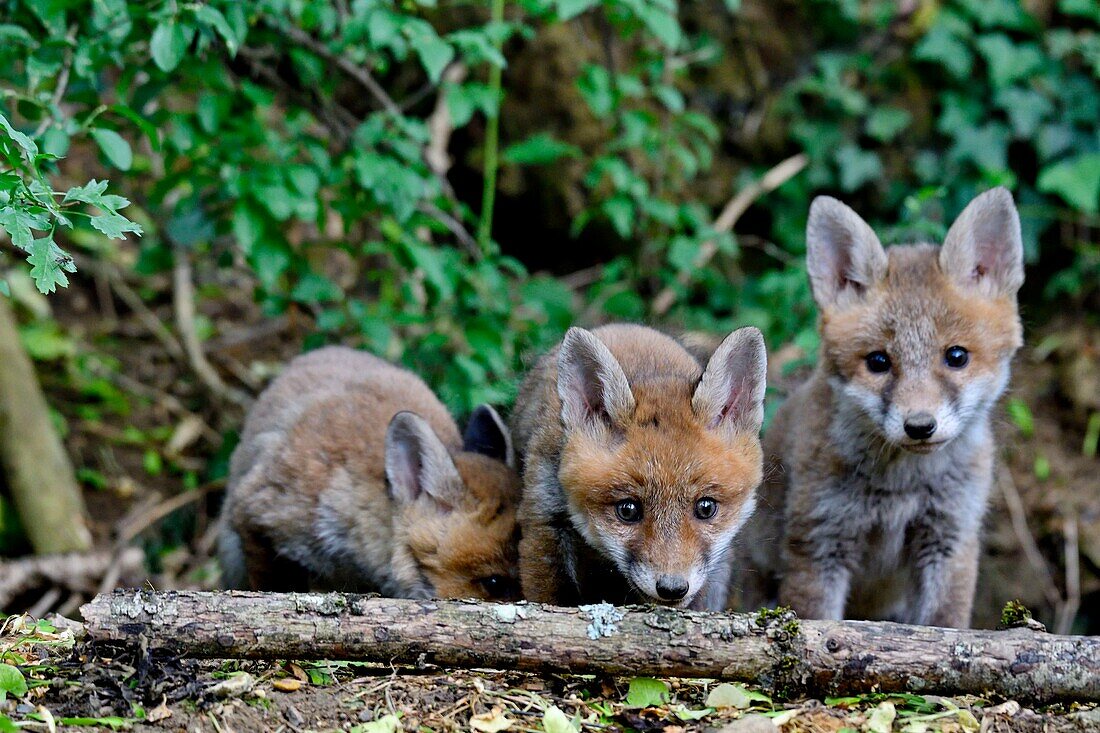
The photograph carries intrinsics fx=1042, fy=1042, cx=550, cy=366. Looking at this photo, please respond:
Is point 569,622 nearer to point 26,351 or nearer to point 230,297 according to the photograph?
point 26,351

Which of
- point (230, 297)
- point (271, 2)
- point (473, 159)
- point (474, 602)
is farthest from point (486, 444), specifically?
point (230, 297)

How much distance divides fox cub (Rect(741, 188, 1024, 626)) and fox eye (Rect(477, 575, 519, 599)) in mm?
1224

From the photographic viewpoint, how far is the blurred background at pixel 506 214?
22.5ft

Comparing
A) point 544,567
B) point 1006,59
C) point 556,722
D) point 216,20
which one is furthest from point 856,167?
point 556,722

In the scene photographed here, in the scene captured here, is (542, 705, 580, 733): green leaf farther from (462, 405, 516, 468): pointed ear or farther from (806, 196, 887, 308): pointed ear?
(806, 196, 887, 308): pointed ear

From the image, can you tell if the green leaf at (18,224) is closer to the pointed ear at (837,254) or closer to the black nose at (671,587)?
the black nose at (671,587)

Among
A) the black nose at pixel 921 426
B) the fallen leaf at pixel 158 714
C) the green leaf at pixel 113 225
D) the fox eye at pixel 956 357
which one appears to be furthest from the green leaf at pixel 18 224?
the fox eye at pixel 956 357

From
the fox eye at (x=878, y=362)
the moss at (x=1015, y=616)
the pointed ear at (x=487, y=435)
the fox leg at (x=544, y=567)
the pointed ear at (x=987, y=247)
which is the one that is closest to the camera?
the moss at (x=1015, y=616)

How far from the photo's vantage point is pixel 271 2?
590 cm

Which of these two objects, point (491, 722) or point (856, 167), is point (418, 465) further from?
point (856, 167)

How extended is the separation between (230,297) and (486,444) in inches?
231

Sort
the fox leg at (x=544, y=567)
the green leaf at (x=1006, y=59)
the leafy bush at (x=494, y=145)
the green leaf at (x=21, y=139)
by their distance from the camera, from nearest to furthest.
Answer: the green leaf at (x=21, y=139), the fox leg at (x=544, y=567), the leafy bush at (x=494, y=145), the green leaf at (x=1006, y=59)

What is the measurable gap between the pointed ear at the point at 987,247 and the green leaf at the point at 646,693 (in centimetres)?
290

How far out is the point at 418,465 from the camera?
561 centimetres
